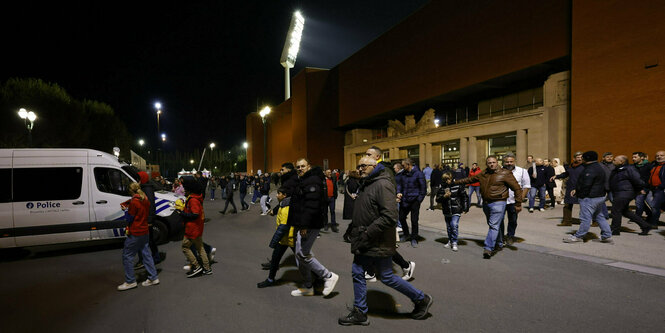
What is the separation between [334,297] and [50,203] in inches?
255

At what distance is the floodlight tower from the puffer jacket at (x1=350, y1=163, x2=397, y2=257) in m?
69.2

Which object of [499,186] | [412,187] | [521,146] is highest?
[521,146]

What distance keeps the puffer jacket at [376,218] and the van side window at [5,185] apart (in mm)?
7447

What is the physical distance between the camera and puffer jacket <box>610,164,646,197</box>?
276 inches

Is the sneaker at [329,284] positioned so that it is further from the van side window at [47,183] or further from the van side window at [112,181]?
the van side window at [47,183]

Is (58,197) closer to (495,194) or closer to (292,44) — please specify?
(495,194)

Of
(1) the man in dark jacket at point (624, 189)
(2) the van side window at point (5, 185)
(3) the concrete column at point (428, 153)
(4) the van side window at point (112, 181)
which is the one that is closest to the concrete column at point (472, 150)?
(3) the concrete column at point (428, 153)

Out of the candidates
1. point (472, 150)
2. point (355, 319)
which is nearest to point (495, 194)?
point (355, 319)

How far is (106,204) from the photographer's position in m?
6.95

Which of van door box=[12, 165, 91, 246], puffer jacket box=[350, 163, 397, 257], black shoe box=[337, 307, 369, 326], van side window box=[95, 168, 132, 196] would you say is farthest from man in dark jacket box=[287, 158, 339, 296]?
van door box=[12, 165, 91, 246]

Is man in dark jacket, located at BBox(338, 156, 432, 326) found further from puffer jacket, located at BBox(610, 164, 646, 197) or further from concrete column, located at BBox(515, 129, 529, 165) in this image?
concrete column, located at BBox(515, 129, 529, 165)

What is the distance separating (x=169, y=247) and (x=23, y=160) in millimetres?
3481

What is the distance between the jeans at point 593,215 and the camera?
252 inches

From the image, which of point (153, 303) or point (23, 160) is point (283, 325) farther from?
point (23, 160)
